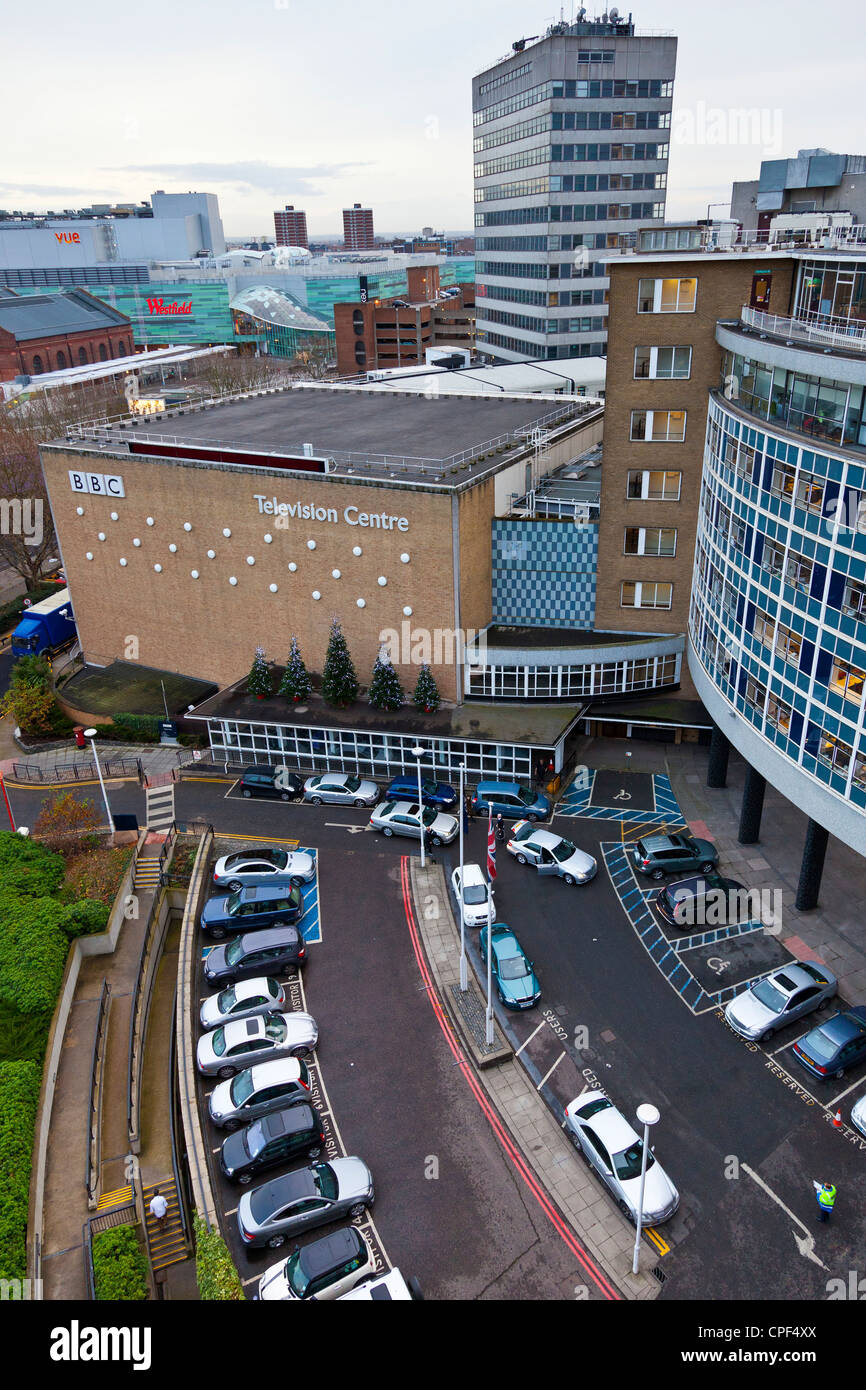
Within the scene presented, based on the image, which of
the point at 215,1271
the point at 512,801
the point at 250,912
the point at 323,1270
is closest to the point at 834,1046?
the point at 323,1270

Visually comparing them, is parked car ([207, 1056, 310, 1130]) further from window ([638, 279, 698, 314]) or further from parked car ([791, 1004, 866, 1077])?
window ([638, 279, 698, 314])

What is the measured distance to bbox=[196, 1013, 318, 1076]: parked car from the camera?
91.6 ft

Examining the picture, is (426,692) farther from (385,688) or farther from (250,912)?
(250,912)

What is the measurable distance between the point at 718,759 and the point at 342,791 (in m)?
17.1

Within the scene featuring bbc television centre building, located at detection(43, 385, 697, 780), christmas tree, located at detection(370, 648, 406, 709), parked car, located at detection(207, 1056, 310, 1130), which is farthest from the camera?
christmas tree, located at detection(370, 648, 406, 709)

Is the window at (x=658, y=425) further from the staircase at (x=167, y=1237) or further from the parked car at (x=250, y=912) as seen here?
the staircase at (x=167, y=1237)

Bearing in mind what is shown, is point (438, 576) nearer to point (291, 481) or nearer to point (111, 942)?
point (291, 481)

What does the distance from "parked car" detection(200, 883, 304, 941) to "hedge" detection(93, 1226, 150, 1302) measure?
38.1ft

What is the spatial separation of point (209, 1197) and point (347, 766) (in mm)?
21840

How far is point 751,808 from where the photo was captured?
118 ft

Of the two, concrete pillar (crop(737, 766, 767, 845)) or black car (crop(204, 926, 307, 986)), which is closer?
black car (crop(204, 926, 307, 986))

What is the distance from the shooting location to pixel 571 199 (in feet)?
259

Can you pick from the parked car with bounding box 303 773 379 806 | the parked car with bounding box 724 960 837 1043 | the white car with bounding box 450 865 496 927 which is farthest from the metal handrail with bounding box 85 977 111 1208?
the parked car with bounding box 724 960 837 1043
